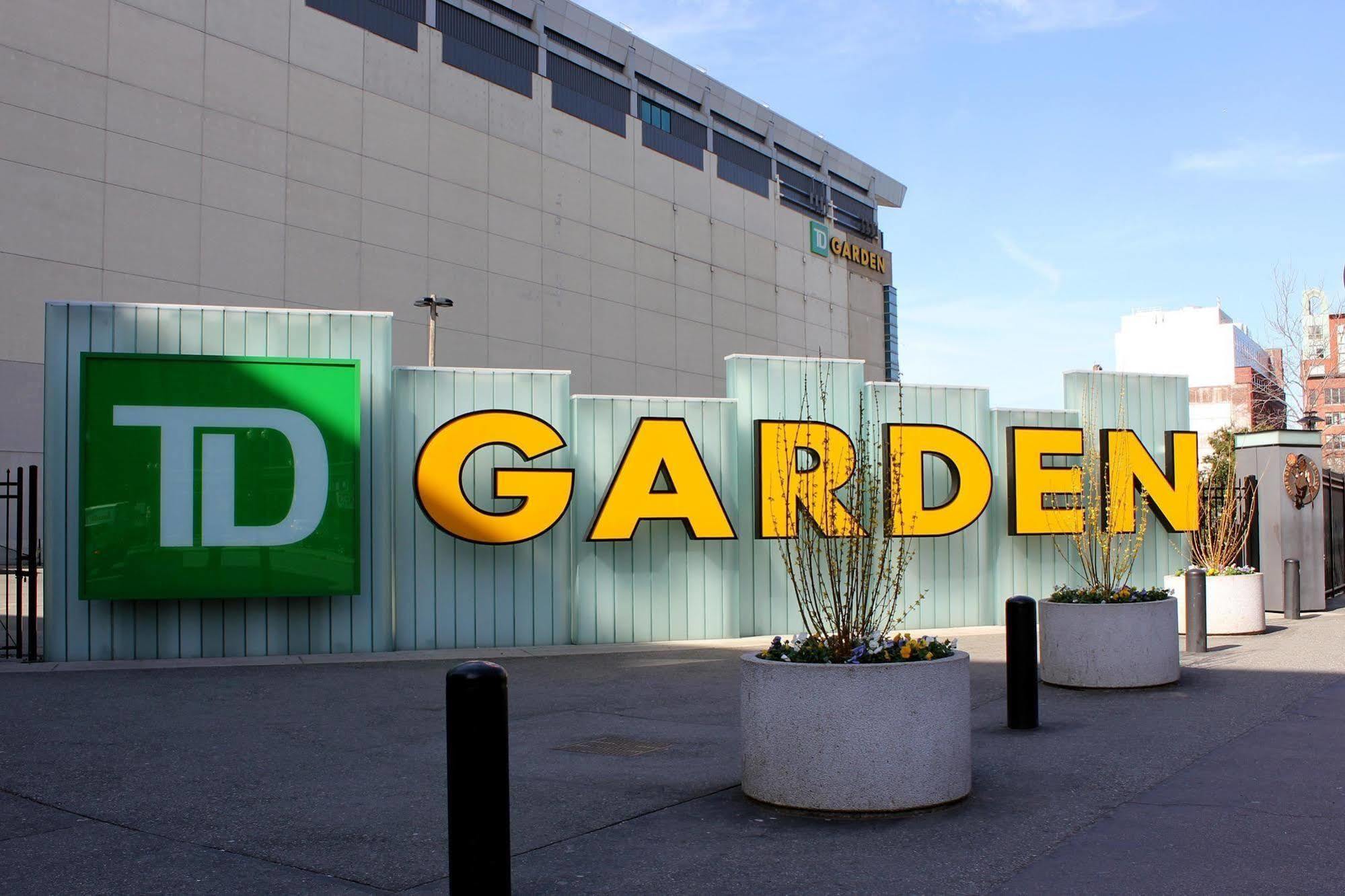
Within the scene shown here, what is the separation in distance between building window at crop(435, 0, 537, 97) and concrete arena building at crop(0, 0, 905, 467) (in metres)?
0.11

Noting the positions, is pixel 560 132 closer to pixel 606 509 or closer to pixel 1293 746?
pixel 606 509

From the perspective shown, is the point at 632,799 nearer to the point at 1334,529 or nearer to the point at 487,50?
the point at 1334,529

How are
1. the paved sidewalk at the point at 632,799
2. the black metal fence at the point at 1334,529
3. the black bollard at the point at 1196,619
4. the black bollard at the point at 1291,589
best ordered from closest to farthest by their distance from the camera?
the paved sidewalk at the point at 632,799, the black bollard at the point at 1196,619, the black bollard at the point at 1291,589, the black metal fence at the point at 1334,529

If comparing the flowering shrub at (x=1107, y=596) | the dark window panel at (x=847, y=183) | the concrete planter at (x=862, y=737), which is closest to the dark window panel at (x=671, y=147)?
the dark window panel at (x=847, y=183)

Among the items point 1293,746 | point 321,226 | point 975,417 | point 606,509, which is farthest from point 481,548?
point 321,226

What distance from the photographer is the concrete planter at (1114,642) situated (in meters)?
11.2

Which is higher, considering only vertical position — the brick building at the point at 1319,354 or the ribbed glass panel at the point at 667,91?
the ribbed glass panel at the point at 667,91

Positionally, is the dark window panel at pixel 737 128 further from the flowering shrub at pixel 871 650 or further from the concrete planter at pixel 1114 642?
the flowering shrub at pixel 871 650

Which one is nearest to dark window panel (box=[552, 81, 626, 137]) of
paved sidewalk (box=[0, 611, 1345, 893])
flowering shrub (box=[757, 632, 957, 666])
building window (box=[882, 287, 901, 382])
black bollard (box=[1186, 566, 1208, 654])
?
building window (box=[882, 287, 901, 382])

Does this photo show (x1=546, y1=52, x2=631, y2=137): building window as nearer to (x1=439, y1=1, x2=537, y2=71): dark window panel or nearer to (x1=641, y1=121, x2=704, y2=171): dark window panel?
(x1=439, y1=1, x2=537, y2=71): dark window panel

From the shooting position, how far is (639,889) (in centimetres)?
534

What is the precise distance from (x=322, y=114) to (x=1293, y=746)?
40647 mm

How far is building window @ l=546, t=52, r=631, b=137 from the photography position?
5200 centimetres

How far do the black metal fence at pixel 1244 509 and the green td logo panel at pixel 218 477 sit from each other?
46.8 ft
